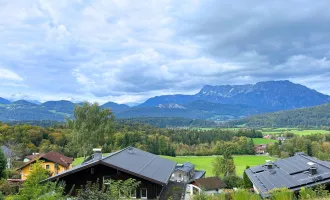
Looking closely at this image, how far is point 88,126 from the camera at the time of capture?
47.8 m

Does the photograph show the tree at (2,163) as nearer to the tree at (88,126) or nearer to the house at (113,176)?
the house at (113,176)

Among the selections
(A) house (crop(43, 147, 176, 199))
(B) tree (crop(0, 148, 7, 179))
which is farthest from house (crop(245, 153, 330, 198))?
(B) tree (crop(0, 148, 7, 179))

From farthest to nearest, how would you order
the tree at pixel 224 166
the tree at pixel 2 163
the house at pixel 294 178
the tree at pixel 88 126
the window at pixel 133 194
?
the tree at pixel 224 166, the tree at pixel 88 126, the tree at pixel 2 163, the house at pixel 294 178, the window at pixel 133 194

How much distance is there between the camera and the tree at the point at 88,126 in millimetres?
47062

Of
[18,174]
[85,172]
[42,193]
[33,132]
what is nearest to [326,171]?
[85,172]

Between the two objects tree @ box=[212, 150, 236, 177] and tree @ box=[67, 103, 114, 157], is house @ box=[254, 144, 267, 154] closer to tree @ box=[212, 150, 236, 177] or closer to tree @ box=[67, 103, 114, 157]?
tree @ box=[212, 150, 236, 177]

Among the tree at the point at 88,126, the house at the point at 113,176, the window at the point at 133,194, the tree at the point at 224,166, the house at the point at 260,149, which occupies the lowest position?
the house at the point at 260,149

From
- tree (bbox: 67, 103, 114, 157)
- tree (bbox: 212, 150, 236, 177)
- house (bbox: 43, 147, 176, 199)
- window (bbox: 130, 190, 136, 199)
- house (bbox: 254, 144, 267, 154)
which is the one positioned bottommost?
house (bbox: 254, 144, 267, 154)

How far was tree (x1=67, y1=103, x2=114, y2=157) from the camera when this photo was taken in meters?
47.1

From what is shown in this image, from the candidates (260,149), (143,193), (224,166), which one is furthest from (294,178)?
(260,149)

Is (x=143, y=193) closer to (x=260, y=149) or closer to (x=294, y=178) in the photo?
(x=294, y=178)

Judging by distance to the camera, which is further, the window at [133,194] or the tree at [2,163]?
the tree at [2,163]

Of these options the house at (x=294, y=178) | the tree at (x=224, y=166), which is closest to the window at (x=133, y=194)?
the house at (x=294, y=178)

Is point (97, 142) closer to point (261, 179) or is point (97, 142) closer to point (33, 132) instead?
point (261, 179)
